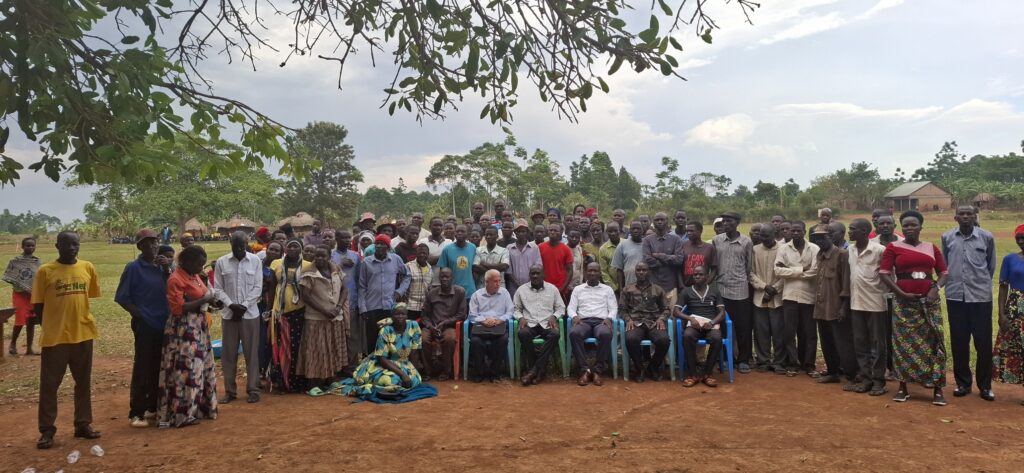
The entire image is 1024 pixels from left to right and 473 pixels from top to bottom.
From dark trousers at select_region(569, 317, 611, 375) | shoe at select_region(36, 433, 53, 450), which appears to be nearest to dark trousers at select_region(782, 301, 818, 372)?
dark trousers at select_region(569, 317, 611, 375)

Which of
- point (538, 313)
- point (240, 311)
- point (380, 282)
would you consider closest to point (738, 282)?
point (538, 313)

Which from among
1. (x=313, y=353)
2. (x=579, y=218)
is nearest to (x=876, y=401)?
(x=579, y=218)

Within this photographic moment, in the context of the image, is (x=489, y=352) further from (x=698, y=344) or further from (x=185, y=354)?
(x=185, y=354)

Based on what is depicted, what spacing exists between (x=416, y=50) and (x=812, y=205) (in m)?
49.0

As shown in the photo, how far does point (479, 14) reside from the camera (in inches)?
160

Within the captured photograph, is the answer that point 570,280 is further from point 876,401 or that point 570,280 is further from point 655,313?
point 876,401

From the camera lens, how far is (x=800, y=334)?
7.23 m

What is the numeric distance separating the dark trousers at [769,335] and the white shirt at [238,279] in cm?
564

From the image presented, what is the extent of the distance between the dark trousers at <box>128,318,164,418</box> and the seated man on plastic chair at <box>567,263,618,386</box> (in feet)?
13.5

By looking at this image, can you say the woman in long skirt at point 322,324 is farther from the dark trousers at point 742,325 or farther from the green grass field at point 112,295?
the dark trousers at point 742,325

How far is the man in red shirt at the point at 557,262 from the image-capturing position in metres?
7.85

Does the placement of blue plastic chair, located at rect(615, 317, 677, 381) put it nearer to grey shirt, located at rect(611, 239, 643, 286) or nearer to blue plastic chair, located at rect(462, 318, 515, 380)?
grey shirt, located at rect(611, 239, 643, 286)

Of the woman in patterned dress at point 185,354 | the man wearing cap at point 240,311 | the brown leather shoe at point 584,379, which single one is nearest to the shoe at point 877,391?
the brown leather shoe at point 584,379

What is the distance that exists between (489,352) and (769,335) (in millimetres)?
3346
